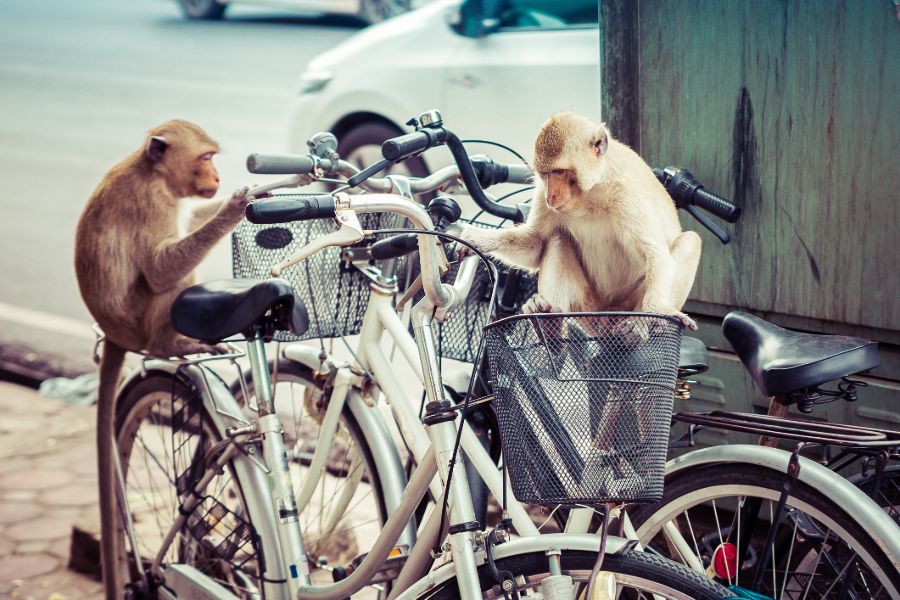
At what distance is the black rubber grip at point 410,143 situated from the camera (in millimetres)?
2242

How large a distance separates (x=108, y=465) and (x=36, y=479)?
4.64 feet

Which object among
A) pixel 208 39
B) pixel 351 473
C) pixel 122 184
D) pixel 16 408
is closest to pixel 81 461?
pixel 16 408

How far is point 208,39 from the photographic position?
14.9 metres

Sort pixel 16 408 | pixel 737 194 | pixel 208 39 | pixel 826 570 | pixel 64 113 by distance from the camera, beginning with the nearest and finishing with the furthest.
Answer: pixel 826 570 → pixel 737 194 → pixel 16 408 → pixel 64 113 → pixel 208 39

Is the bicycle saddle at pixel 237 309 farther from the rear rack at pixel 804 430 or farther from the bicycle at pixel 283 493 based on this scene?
the rear rack at pixel 804 430

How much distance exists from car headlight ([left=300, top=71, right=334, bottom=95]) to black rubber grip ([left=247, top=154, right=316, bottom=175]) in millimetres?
4828

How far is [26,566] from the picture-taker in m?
3.88

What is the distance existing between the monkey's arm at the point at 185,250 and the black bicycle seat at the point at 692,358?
52.6 inches

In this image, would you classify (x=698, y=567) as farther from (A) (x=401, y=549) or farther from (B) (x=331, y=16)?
(B) (x=331, y=16)

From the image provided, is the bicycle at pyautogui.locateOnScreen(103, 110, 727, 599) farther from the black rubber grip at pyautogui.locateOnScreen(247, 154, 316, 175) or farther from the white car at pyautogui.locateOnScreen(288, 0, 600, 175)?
the white car at pyautogui.locateOnScreen(288, 0, 600, 175)

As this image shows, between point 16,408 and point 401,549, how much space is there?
3.31m

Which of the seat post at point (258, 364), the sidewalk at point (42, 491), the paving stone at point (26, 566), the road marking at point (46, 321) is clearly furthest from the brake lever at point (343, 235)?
the road marking at point (46, 321)

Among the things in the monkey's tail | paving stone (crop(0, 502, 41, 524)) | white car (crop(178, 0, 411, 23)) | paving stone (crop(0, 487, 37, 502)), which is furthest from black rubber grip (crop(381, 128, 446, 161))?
white car (crop(178, 0, 411, 23))

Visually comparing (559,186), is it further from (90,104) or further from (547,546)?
(90,104)
